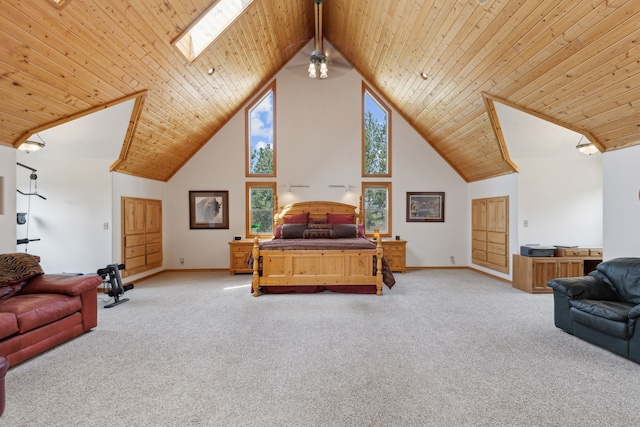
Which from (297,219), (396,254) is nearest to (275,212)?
(297,219)

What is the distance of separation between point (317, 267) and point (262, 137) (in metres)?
3.86

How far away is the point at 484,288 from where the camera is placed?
5945mm

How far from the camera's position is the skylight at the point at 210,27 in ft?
15.8

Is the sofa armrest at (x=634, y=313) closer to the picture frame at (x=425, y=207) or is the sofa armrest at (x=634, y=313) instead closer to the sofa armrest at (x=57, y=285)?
the picture frame at (x=425, y=207)

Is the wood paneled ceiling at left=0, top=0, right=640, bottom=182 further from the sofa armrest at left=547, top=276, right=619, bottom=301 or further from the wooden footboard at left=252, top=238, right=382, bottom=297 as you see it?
the wooden footboard at left=252, top=238, right=382, bottom=297

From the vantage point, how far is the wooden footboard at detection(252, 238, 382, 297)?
18.2 ft

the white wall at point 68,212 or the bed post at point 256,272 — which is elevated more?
the white wall at point 68,212

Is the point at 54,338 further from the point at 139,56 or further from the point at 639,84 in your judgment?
the point at 639,84

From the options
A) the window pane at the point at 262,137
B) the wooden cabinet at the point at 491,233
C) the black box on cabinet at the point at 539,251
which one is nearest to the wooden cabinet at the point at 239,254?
the window pane at the point at 262,137

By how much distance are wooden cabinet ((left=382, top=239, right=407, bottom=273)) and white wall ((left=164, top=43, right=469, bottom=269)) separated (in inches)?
18.8

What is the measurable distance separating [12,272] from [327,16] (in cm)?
668

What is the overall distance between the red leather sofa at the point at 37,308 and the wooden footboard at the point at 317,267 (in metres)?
2.47

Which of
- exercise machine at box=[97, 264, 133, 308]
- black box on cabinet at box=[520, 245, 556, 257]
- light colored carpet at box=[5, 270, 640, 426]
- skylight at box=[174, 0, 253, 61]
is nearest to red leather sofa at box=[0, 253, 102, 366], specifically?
→ light colored carpet at box=[5, 270, 640, 426]

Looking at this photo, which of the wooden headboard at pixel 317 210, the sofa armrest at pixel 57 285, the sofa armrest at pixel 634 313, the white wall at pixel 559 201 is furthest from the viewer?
the wooden headboard at pixel 317 210
